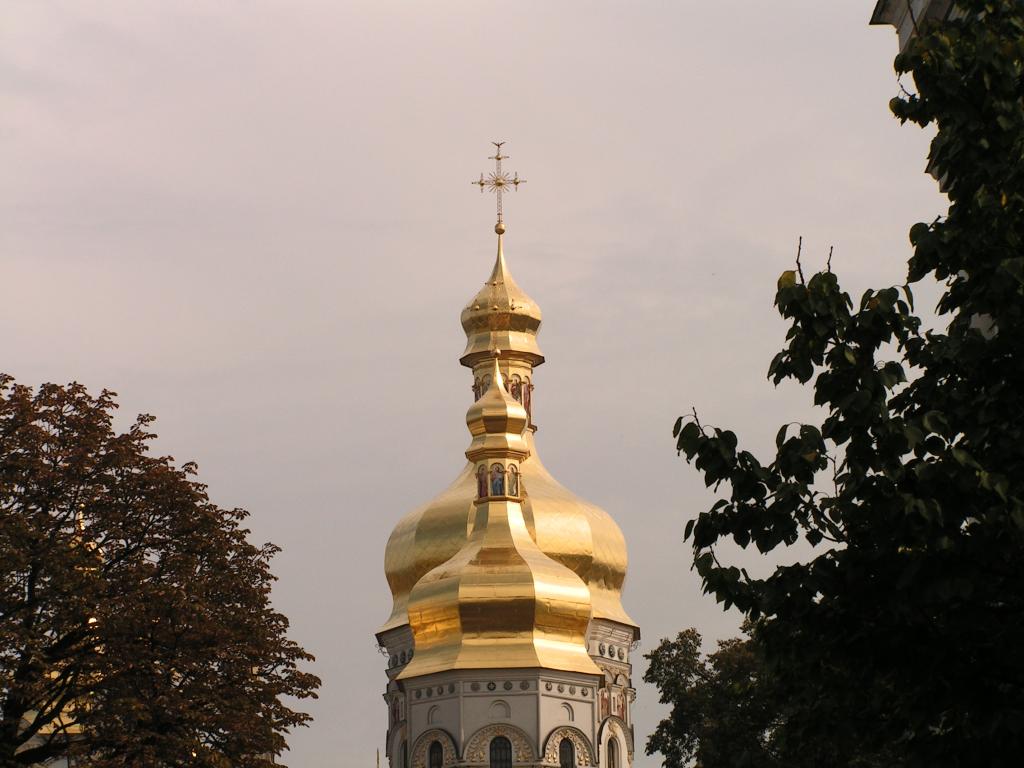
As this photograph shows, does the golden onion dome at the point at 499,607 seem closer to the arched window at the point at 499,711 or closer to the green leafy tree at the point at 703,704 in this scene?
the arched window at the point at 499,711

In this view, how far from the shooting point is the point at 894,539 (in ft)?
45.9

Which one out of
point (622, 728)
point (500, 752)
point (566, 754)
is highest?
point (622, 728)

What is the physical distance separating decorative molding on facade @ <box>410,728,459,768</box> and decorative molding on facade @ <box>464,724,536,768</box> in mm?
317

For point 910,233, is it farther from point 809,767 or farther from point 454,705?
point 454,705

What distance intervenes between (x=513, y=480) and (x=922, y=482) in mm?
54752

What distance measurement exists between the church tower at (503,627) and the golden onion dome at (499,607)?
0.04 metres

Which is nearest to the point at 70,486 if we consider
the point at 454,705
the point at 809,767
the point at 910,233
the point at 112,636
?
the point at 112,636

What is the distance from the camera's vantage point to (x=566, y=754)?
64.9 m

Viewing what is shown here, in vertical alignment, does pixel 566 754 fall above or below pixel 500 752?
above

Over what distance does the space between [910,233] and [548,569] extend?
2010 inches

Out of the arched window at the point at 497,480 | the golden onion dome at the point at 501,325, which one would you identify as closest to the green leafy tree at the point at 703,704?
the arched window at the point at 497,480

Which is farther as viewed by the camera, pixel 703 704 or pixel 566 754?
pixel 566 754

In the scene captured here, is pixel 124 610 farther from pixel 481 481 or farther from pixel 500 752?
pixel 481 481

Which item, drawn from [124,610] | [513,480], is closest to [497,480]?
[513,480]
